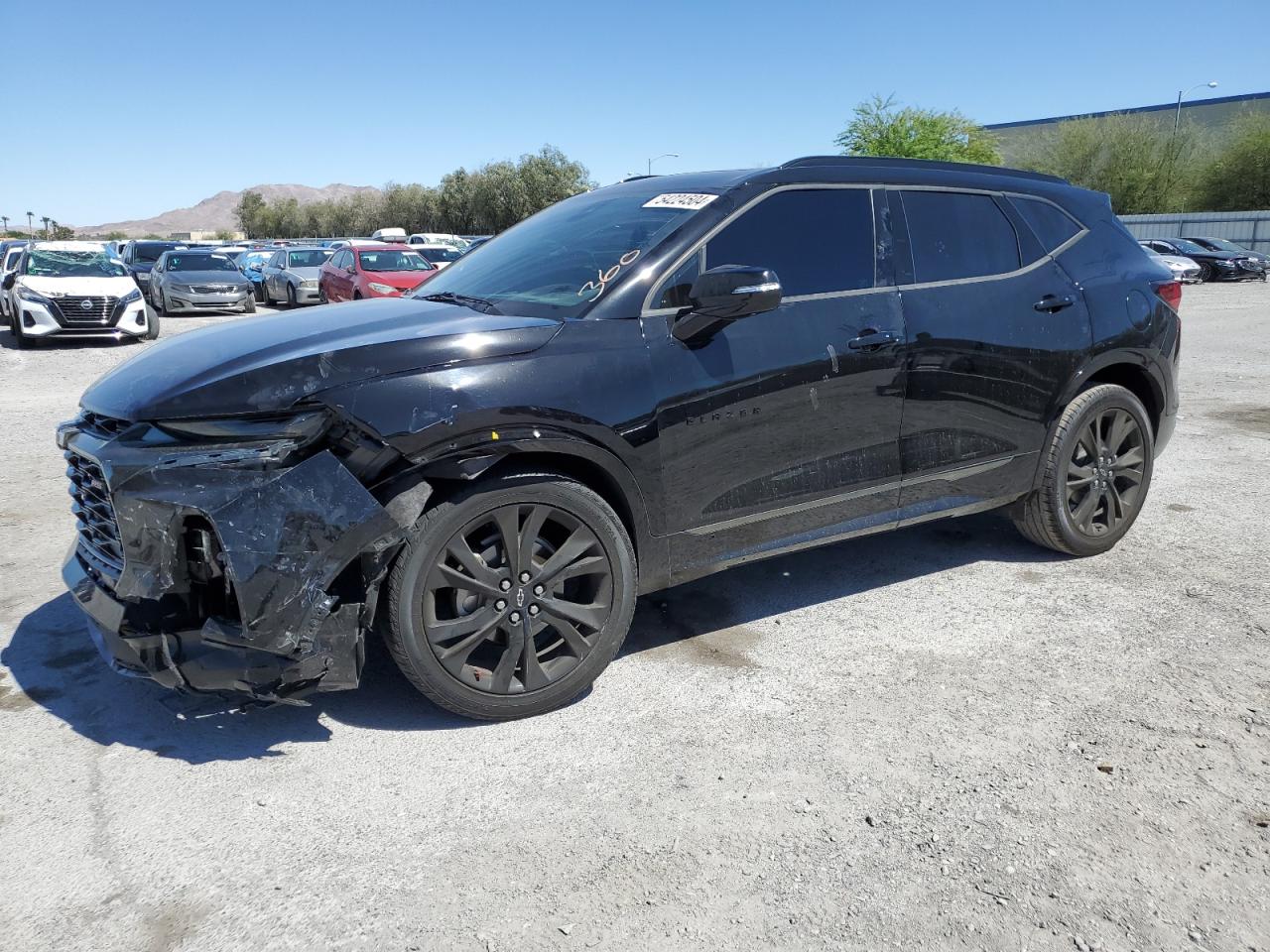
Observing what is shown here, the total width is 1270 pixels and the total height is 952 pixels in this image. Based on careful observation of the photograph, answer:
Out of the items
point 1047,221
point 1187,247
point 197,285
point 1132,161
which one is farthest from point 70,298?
point 1132,161

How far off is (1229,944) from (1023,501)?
9.34 ft

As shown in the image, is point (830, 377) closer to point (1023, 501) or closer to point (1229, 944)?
point (1023, 501)

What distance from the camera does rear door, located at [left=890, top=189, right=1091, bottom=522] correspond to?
4277 mm

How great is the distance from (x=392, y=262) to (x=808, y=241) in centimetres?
1708

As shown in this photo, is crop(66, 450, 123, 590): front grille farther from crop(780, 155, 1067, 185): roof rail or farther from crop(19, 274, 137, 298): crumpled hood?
crop(19, 274, 137, 298): crumpled hood

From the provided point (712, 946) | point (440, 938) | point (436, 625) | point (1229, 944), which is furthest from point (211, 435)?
point (1229, 944)

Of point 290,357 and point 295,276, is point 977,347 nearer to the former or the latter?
point 290,357

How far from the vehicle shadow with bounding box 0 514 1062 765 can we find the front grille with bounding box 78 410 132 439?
3.27 ft

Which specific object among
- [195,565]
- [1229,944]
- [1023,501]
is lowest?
[1229,944]

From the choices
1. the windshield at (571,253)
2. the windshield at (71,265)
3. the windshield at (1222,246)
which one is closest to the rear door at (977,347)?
the windshield at (571,253)

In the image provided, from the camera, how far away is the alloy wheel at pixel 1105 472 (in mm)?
4949

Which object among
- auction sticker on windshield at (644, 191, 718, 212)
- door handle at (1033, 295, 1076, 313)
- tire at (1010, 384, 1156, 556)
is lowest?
tire at (1010, 384, 1156, 556)

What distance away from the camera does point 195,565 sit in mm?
3027

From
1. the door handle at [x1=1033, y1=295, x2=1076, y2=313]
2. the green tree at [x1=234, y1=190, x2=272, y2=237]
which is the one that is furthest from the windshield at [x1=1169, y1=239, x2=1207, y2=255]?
the green tree at [x1=234, y1=190, x2=272, y2=237]
